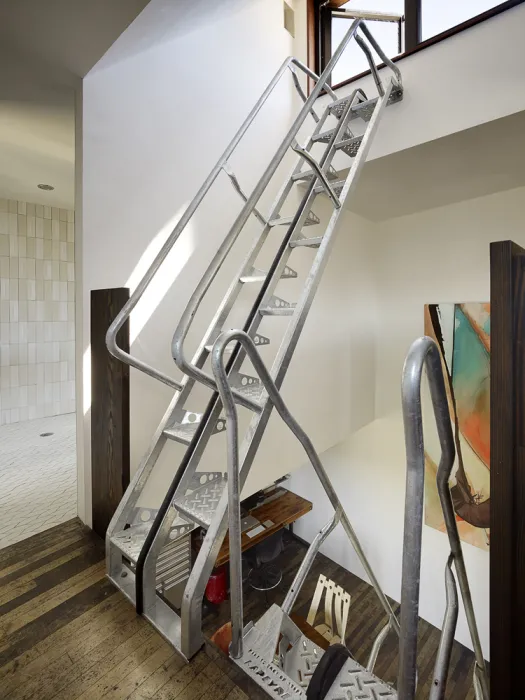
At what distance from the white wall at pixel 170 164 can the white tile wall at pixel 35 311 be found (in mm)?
Result: 2747

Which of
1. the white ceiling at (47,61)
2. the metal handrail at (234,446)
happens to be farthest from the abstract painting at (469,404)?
the white ceiling at (47,61)

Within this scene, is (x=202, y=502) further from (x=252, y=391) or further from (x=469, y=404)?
(x=469, y=404)

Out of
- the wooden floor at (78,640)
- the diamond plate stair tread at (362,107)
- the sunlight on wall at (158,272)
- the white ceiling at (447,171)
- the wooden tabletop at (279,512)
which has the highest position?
the diamond plate stair tread at (362,107)

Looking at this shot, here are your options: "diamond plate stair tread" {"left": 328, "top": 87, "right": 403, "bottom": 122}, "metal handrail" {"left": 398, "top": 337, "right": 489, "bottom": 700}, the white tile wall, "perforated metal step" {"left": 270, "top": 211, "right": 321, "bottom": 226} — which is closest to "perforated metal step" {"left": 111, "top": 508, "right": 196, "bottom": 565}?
"metal handrail" {"left": 398, "top": 337, "right": 489, "bottom": 700}

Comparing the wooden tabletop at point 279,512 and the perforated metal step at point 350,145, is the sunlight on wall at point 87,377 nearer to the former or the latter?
the perforated metal step at point 350,145

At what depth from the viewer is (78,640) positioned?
3.74 ft

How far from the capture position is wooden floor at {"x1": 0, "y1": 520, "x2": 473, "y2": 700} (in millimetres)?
1000

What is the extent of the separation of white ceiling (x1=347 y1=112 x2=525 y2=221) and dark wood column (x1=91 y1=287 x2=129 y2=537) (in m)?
2.04

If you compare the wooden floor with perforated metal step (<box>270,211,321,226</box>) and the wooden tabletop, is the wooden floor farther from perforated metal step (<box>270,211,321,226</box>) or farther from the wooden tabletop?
the wooden tabletop

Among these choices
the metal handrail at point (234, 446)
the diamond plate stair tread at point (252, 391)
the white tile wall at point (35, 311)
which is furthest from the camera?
the white tile wall at point (35, 311)

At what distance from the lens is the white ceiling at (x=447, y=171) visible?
2.21m

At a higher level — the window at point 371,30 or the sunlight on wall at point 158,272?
the window at point 371,30

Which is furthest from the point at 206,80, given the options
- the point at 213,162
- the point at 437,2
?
the point at 437,2

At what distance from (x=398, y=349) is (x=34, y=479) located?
3411 mm
